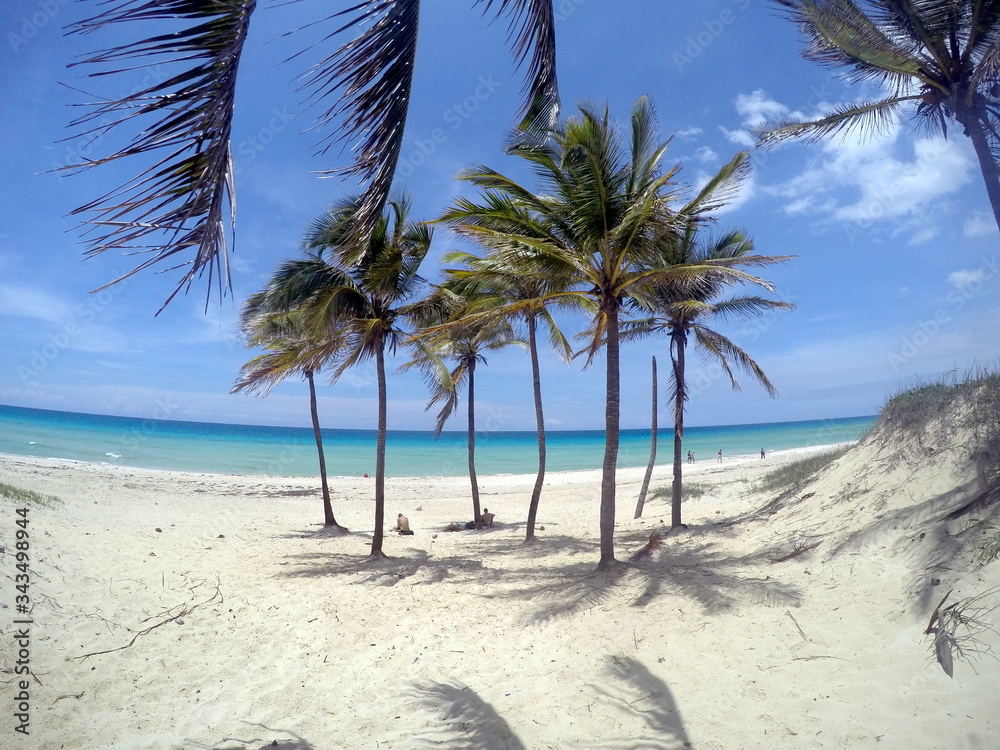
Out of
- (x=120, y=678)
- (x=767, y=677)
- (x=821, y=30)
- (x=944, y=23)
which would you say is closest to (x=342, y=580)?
(x=120, y=678)

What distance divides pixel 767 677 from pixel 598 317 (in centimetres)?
567

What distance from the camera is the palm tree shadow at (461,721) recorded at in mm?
3764

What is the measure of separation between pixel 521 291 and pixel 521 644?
7472 millimetres

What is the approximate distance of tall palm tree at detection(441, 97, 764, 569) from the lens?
685 cm

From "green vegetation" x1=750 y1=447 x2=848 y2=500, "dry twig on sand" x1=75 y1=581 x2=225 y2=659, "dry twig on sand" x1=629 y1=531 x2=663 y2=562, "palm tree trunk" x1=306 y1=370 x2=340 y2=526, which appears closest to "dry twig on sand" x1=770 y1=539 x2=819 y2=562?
"dry twig on sand" x1=629 y1=531 x2=663 y2=562

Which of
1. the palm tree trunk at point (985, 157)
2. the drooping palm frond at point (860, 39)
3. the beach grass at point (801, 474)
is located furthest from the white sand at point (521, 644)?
the drooping palm frond at point (860, 39)

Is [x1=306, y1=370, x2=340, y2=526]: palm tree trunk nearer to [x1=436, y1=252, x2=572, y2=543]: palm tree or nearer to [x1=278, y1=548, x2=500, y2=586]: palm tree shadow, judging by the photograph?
[x1=278, y1=548, x2=500, y2=586]: palm tree shadow

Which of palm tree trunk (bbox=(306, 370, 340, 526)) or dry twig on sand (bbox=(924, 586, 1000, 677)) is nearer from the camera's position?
dry twig on sand (bbox=(924, 586, 1000, 677))

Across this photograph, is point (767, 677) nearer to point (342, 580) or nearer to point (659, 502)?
point (342, 580)

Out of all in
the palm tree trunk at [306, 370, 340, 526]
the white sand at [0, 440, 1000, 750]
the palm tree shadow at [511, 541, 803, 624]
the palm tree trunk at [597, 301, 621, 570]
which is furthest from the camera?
the palm tree trunk at [306, 370, 340, 526]

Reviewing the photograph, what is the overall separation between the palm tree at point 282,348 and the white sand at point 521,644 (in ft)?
11.2

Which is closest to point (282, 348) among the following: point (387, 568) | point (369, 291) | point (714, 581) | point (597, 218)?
point (369, 291)

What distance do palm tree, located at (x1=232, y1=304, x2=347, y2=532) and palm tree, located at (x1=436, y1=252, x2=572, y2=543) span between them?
266cm

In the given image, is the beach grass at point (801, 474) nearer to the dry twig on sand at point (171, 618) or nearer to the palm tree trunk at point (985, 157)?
the palm tree trunk at point (985, 157)
